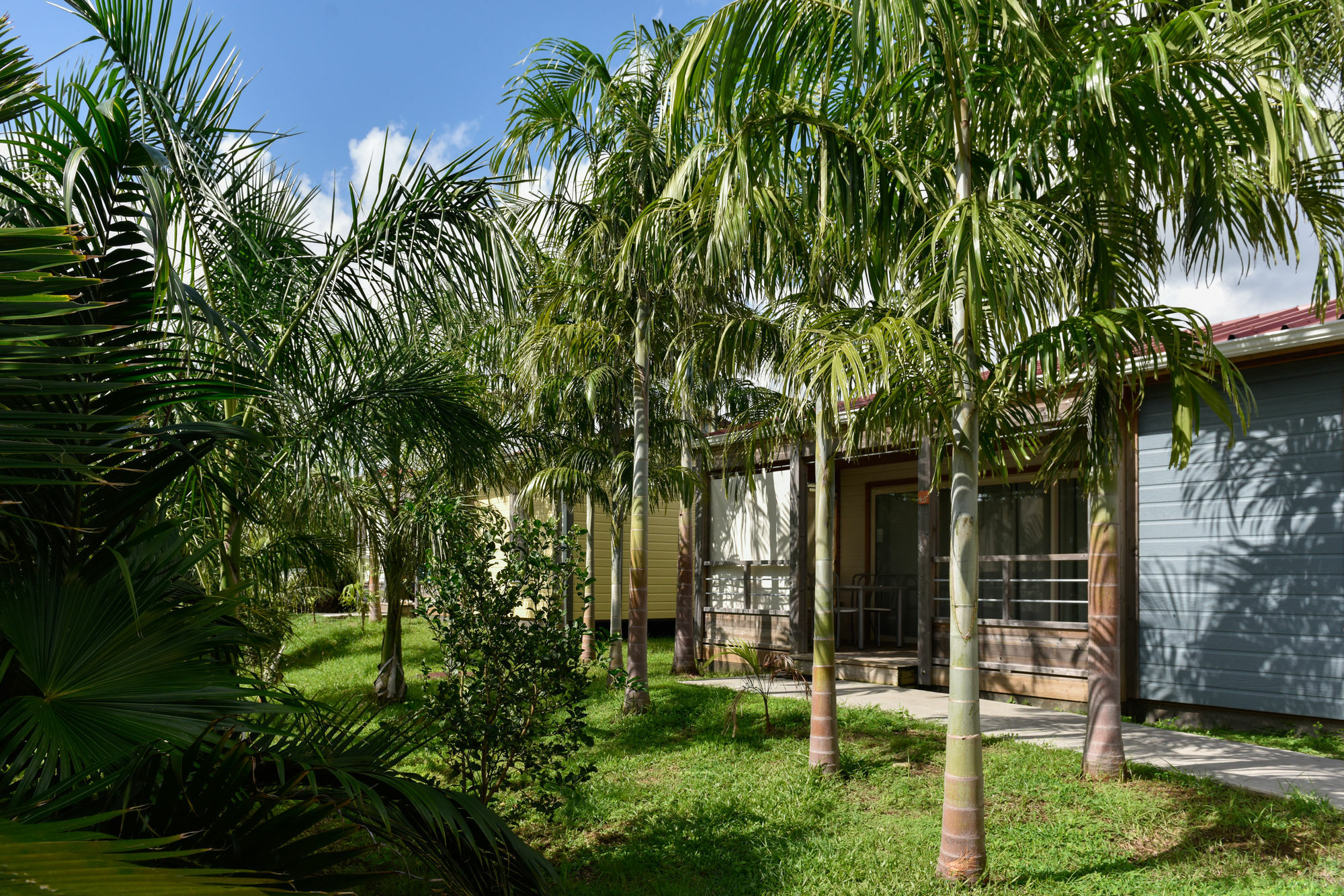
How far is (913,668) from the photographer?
1122cm

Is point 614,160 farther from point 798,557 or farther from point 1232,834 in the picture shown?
point 1232,834

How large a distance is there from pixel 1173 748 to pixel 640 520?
16.9ft

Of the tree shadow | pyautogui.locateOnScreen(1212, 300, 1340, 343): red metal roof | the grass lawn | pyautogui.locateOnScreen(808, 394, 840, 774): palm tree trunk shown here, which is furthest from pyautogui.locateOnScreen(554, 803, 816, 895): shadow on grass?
the tree shadow

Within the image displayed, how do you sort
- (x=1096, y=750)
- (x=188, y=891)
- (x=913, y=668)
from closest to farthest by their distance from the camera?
(x=188, y=891) < (x=1096, y=750) < (x=913, y=668)

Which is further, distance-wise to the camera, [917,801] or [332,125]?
[917,801]

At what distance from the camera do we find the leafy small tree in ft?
18.9

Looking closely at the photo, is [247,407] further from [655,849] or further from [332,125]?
[655,849]

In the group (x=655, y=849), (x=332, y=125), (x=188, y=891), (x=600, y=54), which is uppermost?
(x=600, y=54)

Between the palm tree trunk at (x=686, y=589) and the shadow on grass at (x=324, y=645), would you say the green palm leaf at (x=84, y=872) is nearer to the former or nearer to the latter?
the palm tree trunk at (x=686, y=589)

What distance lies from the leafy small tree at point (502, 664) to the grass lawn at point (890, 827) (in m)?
0.76

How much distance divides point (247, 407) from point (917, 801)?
5028 millimetres

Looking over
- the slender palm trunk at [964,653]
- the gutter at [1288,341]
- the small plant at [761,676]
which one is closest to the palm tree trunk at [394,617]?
the small plant at [761,676]

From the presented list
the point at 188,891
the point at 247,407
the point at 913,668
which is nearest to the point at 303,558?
the point at 247,407

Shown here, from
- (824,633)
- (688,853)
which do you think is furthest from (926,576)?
(688,853)
